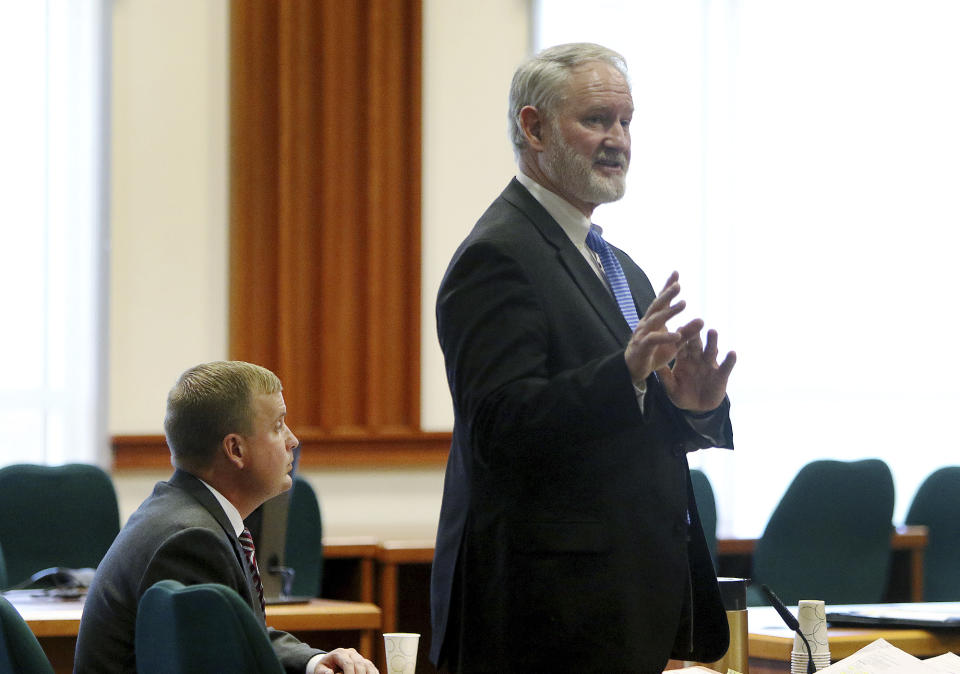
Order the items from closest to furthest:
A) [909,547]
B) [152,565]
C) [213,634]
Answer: [213,634]
[152,565]
[909,547]

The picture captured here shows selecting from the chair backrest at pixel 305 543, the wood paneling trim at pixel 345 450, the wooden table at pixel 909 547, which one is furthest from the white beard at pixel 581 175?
the wood paneling trim at pixel 345 450

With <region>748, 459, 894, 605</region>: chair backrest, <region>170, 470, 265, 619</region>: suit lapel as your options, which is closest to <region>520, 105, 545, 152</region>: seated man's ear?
<region>170, 470, 265, 619</region>: suit lapel

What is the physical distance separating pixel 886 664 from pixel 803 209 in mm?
4452

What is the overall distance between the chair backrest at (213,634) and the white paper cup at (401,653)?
66cm

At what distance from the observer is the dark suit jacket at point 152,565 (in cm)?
194

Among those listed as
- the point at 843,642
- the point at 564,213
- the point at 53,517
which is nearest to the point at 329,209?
the point at 53,517

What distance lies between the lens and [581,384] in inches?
73.7

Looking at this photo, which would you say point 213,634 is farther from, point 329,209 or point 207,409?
point 329,209

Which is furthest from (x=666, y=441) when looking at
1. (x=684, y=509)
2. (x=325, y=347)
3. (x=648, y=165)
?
(x=648, y=165)

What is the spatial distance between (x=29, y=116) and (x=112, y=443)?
4.78ft

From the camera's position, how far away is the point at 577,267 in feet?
6.86

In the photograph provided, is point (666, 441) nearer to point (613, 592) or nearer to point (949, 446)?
point (613, 592)

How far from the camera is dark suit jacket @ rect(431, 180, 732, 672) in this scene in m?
1.90

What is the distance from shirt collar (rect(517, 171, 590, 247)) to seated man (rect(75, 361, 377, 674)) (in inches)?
22.8
